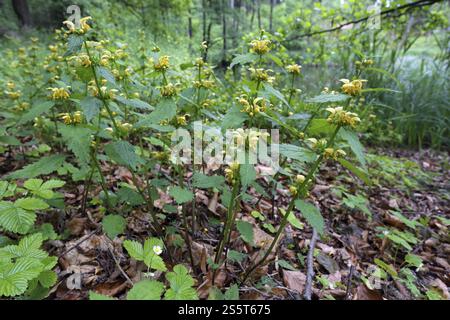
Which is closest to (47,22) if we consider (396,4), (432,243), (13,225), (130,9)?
(130,9)

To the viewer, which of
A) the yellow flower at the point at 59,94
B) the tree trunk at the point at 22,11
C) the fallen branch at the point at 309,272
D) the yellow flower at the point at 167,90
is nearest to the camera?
the yellow flower at the point at 167,90

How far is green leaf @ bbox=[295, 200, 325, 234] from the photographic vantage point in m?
1.07

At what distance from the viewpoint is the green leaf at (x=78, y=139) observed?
1.11 metres

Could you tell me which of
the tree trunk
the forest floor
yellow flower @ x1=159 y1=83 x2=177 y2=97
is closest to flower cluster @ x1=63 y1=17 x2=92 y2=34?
yellow flower @ x1=159 y1=83 x2=177 y2=97

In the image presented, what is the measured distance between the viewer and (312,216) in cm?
110

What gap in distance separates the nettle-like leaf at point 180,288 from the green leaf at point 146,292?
0.05 m

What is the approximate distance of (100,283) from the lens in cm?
138

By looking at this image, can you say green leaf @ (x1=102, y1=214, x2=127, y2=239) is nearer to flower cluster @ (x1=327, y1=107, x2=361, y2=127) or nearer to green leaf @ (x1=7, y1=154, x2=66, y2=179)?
green leaf @ (x1=7, y1=154, x2=66, y2=179)

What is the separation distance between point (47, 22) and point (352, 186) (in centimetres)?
1412

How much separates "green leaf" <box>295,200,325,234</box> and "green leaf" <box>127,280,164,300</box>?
599mm

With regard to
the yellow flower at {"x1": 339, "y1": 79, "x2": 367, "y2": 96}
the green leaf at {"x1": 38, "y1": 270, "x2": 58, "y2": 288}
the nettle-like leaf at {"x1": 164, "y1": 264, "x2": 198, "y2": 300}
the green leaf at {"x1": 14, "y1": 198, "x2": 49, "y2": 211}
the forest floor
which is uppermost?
the yellow flower at {"x1": 339, "y1": 79, "x2": 367, "y2": 96}

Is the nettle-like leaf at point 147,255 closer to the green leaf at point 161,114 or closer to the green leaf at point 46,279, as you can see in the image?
the green leaf at point 46,279

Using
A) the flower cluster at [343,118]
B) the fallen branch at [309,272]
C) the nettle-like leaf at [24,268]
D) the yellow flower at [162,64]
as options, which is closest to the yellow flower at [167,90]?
the yellow flower at [162,64]

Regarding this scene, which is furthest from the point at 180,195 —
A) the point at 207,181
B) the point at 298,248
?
the point at 298,248
